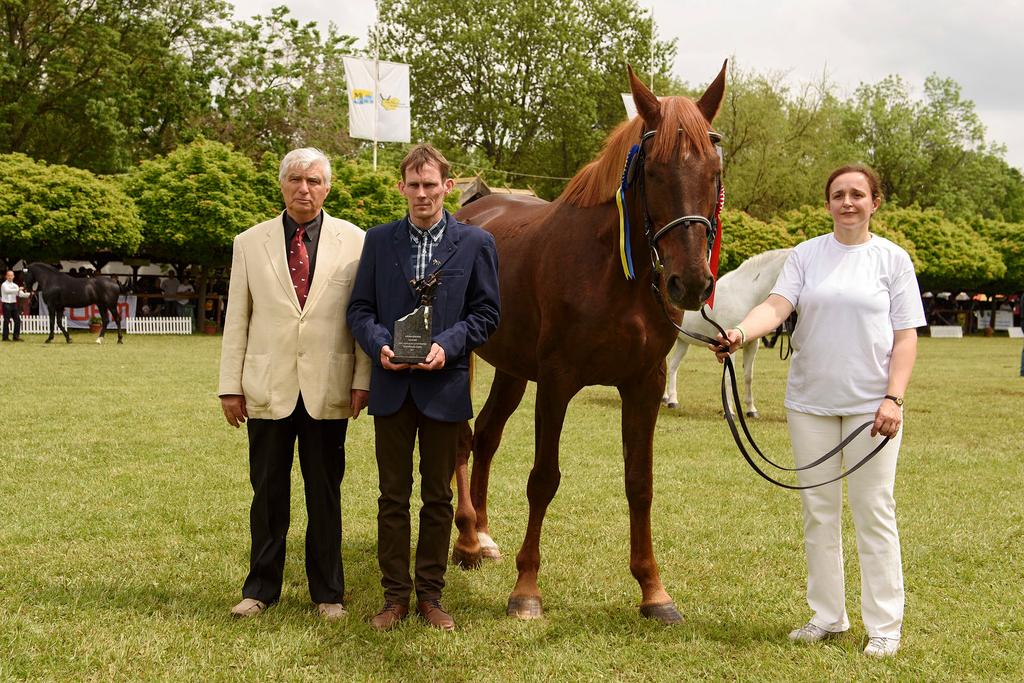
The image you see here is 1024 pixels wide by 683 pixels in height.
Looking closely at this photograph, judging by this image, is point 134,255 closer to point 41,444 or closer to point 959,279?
point 41,444

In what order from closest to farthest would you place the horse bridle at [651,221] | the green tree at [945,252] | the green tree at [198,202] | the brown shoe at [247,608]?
the horse bridle at [651,221] → the brown shoe at [247,608] → the green tree at [198,202] → the green tree at [945,252]

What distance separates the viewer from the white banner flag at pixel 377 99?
99.1 feet

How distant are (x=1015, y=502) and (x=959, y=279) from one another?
133ft


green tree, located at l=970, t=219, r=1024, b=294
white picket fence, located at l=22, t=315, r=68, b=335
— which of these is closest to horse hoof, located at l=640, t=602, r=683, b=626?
white picket fence, located at l=22, t=315, r=68, b=335

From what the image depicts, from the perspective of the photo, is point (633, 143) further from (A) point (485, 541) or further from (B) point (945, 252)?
(B) point (945, 252)

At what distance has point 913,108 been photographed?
5769 cm

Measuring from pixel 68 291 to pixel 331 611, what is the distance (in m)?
21.7

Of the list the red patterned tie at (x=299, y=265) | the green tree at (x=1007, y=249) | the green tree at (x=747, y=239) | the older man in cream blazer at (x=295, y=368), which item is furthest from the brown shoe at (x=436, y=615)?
the green tree at (x=1007, y=249)

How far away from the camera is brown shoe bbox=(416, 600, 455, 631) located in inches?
158

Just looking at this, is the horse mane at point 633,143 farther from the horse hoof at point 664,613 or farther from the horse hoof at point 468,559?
the horse hoof at point 468,559

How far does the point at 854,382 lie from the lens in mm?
3748

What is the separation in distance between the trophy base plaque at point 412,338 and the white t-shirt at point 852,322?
170 centimetres

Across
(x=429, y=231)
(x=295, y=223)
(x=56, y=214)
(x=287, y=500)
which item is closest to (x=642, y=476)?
(x=429, y=231)

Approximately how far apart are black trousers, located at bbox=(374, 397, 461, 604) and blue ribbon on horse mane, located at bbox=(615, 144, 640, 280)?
3.61ft
